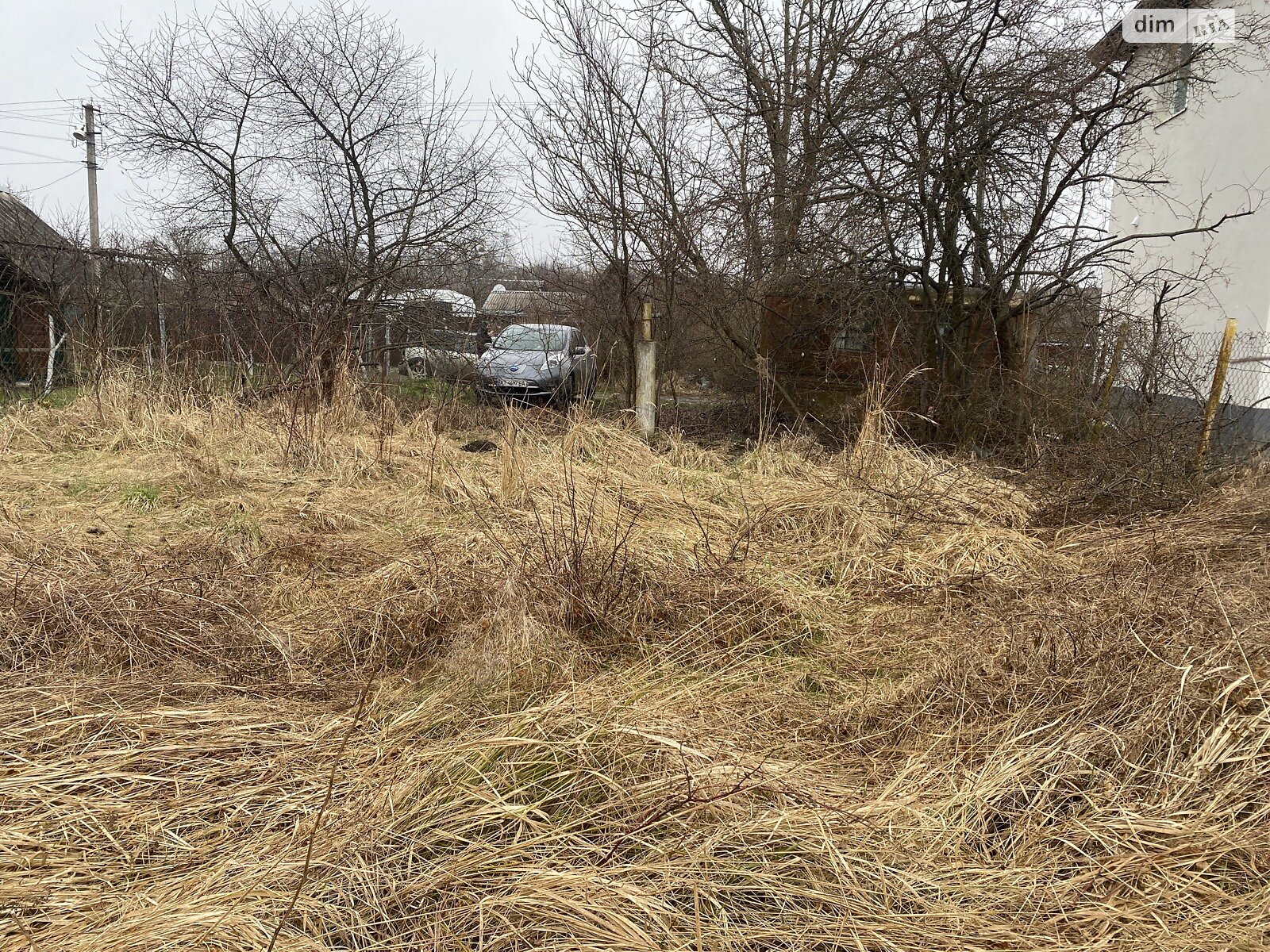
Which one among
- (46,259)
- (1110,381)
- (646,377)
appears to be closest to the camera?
(1110,381)

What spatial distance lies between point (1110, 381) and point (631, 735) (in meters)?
6.61

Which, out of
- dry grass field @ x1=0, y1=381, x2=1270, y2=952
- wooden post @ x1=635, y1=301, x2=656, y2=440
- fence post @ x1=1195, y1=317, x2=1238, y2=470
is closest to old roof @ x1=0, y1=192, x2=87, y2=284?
dry grass field @ x1=0, y1=381, x2=1270, y2=952

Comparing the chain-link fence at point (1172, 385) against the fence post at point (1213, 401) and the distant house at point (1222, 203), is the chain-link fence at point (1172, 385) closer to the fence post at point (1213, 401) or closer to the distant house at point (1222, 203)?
the fence post at point (1213, 401)

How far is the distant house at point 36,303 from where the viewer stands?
884cm

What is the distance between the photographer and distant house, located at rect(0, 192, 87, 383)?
884 centimetres

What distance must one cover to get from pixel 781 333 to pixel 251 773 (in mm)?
8371

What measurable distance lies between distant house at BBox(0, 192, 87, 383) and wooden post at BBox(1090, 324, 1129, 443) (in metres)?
10.4

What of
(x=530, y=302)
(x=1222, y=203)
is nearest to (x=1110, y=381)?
(x=1222, y=203)

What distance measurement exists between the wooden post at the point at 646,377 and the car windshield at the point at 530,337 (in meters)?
3.01

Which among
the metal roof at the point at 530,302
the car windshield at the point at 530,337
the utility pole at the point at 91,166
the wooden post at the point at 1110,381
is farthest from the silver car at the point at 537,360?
the utility pole at the point at 91,166

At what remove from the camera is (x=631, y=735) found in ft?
7.52

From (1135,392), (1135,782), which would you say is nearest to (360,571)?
(1135,782)

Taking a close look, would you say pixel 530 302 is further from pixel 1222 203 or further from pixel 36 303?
pixel 1222 203

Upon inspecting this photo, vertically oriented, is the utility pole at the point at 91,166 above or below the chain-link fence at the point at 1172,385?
above
